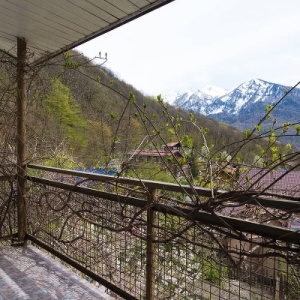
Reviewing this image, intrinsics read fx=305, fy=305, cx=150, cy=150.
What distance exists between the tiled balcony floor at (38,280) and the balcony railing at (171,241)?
11 centimetres

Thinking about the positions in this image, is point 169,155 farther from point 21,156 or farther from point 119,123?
point 21,156

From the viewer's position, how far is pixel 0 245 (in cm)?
316

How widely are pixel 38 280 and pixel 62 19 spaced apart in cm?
206

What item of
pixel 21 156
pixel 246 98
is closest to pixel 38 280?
pixel 21 156

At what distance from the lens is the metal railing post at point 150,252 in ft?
5.84

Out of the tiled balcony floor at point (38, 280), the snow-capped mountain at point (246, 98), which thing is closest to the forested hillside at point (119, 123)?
the snow-capped mountain at point (246, 98)

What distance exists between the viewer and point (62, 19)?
237 centimetres

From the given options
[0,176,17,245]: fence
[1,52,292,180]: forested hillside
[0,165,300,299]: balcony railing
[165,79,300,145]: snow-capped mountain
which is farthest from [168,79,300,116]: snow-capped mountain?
[0,176,17,245]: fence

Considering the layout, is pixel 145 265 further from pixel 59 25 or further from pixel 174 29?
pixel 174 29

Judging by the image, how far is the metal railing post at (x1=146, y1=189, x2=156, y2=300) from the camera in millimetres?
1781

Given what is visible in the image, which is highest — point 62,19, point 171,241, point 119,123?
Result: point 62,19

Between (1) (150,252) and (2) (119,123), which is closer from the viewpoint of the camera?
(1) (150,252)

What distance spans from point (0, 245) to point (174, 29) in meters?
2.90

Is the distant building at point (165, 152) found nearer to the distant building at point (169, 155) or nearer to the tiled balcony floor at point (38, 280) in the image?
the distant building at point (169, 155)
